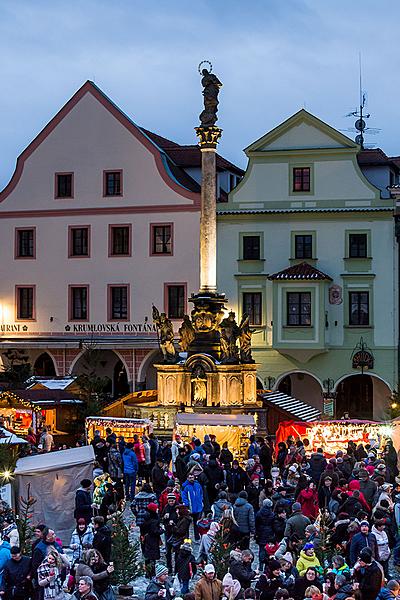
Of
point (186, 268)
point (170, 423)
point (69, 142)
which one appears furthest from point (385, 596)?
point (69, 142)

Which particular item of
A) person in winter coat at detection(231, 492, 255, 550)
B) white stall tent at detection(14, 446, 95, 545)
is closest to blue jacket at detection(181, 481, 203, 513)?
white stall tent at detection(14, 446, 95, 545)

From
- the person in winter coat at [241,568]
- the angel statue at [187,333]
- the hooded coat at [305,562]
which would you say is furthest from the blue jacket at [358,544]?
the angel statue at [187,333]

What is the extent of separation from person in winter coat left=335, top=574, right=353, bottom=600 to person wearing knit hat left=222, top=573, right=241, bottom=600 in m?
1.19

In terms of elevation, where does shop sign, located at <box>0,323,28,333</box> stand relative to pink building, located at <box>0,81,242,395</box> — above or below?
below

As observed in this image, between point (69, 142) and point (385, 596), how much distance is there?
37.6 m

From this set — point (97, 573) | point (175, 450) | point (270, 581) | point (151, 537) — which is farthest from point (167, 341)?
point (270, 581)

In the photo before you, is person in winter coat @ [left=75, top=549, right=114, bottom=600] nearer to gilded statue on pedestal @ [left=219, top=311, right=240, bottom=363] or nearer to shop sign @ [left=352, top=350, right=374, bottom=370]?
gilded statue on pedestal @ [left=219, top=311, right=240, bottom=363]

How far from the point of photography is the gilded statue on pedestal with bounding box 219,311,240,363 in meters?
34.3

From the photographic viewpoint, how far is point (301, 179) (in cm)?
4378

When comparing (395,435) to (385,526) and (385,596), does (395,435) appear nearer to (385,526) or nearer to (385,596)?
(385,526)

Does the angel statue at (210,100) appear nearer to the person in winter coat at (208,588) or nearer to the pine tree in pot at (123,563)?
the pine tree in pot at (123,563)

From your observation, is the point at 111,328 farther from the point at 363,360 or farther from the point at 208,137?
the point at 208,137

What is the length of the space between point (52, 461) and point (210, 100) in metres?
19.8

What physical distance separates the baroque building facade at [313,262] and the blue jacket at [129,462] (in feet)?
64.7
